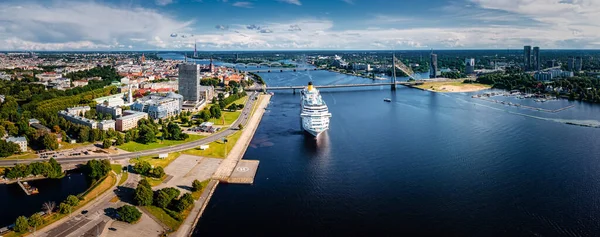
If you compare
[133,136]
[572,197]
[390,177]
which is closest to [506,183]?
[572,197]

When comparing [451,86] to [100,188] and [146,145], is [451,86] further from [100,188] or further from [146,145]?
[100,188]

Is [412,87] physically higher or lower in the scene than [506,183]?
higher

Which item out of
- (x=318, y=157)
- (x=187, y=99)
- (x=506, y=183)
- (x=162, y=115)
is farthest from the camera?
(x=187, y=99)

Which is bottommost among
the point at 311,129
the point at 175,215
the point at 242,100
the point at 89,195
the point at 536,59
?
the point at 175,215

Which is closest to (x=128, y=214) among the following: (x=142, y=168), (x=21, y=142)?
(x=142, y=168)

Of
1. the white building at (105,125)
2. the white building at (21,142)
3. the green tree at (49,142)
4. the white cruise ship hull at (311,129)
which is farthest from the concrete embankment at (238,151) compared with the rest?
the white building at (21,142)

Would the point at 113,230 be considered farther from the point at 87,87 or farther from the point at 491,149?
the point at 87,87

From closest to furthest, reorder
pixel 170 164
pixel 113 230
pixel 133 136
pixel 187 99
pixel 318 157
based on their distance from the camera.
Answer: pixel 113 230
pixel 170 164
pixel 318 157
pixel 133 136
pixel 187 99
